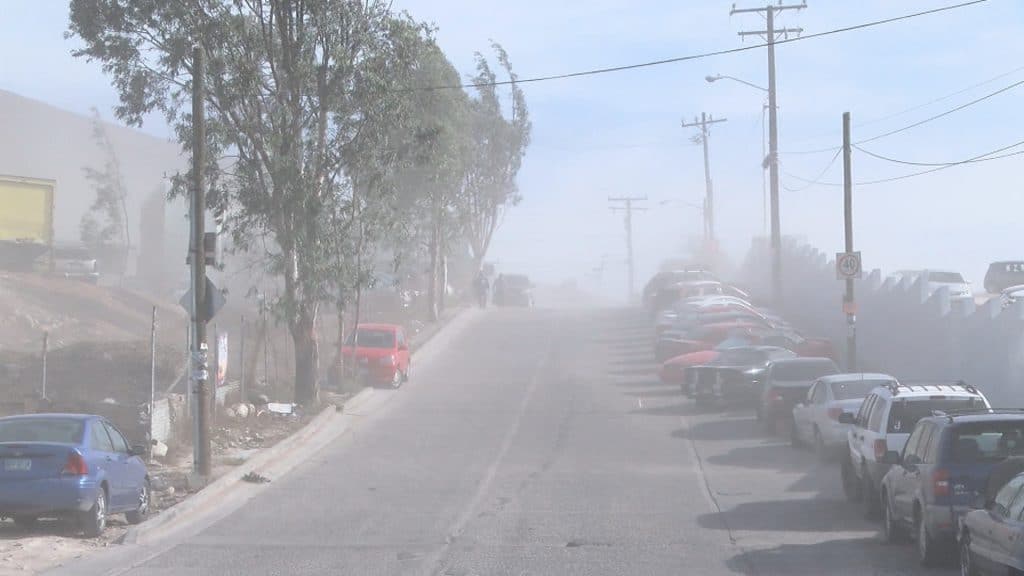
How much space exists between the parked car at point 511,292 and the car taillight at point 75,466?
58229 mm

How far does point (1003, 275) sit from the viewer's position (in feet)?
173

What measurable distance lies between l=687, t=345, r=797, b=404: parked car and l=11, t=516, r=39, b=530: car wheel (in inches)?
737

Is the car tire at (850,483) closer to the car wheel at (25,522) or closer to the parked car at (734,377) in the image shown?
the car wheel at (25,522)

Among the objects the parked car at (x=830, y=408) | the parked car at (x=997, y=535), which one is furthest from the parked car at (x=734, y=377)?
the parked car at (x=997, y=535)

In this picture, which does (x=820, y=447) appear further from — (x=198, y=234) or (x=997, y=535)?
(x=997, y=535)

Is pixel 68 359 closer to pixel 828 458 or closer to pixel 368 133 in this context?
pixel 368 133

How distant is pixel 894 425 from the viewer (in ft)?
53.5

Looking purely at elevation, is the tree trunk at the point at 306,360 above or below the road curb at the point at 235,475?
above

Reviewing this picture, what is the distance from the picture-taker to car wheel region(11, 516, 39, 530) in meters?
→ 14.1

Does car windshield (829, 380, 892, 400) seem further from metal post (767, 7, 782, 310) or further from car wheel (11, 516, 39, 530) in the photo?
metal post (767, 7, 782, 310)

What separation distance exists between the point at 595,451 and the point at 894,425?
28.7 feet

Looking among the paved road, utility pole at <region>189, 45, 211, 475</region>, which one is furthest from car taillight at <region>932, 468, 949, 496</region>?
utility pole at <region>189, 45, 211, 475</region>

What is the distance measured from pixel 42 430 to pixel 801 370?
55.0ft

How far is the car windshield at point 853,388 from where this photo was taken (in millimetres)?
22062
